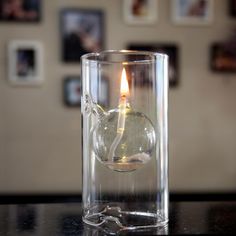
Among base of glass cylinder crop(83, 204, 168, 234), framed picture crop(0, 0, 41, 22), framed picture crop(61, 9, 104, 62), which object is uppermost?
framed picture crop(0, 0, 41, 22)

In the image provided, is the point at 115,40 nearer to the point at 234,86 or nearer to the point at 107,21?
the point at 107,21

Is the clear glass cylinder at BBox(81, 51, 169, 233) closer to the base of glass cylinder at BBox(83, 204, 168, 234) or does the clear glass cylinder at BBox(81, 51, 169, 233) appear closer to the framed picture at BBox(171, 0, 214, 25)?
the base of glass cylinder at BBox(83, 204, 168, 234)

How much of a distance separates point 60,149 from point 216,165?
780 millimetres

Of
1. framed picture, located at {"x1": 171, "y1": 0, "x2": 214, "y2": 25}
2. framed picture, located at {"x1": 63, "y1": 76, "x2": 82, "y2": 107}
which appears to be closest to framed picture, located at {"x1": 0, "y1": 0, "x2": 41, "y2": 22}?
framed picture, located at {"x1": 63, "y1": 76, "x2": 82, "y2": 107}

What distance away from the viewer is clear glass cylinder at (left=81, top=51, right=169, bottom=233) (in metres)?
0.52

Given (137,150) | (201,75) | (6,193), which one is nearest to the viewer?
(137,150)

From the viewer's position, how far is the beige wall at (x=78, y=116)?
212 cm

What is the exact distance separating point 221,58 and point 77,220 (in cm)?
185

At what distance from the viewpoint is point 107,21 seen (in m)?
2.17

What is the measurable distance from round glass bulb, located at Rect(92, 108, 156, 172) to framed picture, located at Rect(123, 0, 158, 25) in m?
1.72

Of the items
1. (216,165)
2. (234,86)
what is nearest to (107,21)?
(234,86)

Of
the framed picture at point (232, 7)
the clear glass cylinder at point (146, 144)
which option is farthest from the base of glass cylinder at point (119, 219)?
the framed picture at point (232, 7)

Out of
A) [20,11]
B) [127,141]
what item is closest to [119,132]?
[127,141]

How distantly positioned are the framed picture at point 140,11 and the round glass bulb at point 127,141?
172 centimetres
